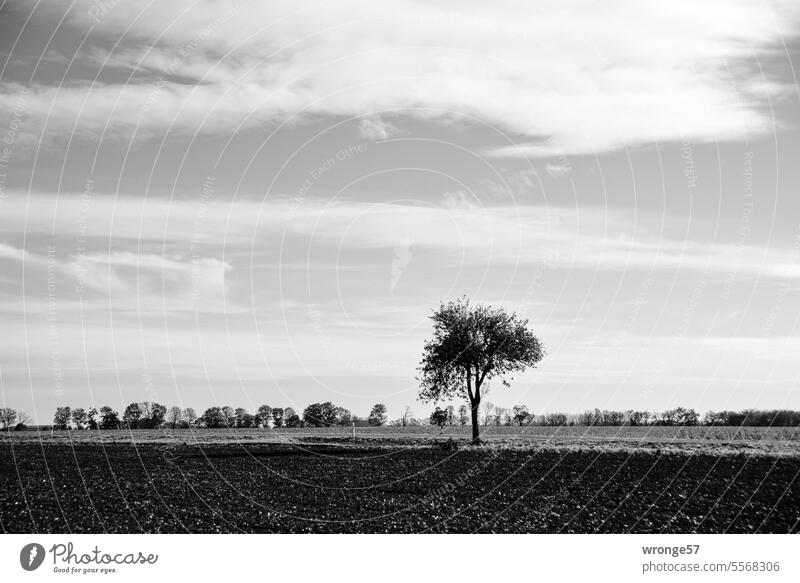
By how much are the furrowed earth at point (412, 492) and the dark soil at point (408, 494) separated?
3.8 inches

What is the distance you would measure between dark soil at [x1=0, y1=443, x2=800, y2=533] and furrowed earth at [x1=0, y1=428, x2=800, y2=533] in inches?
3.8

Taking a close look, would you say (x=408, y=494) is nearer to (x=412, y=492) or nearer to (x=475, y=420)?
(x=412, y=492)

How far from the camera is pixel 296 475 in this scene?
1766 inches

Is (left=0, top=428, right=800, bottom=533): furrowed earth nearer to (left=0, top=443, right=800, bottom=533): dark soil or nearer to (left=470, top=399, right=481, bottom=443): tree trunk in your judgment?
(left=0, top=443, right=800, bottom=533): dark soil

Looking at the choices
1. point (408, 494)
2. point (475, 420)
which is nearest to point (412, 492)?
point (408, 494)

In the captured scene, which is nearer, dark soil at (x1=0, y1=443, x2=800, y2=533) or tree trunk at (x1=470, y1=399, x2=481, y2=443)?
dark soil at (x1=0, y1=443, x2=800, y2=533)

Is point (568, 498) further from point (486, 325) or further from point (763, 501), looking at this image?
point (486, 325)

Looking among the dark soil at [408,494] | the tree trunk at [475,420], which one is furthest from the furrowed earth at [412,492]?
the tree trunk at [475,420]

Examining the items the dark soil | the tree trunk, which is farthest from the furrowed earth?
the tree trunk

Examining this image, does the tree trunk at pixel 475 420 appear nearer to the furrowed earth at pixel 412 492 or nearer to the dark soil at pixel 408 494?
the furrowed earth at pixel 412 492

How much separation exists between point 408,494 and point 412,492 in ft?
2.57

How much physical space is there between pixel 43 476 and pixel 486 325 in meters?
46.7

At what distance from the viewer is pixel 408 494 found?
3638 cm

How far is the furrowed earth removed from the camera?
29156mm
